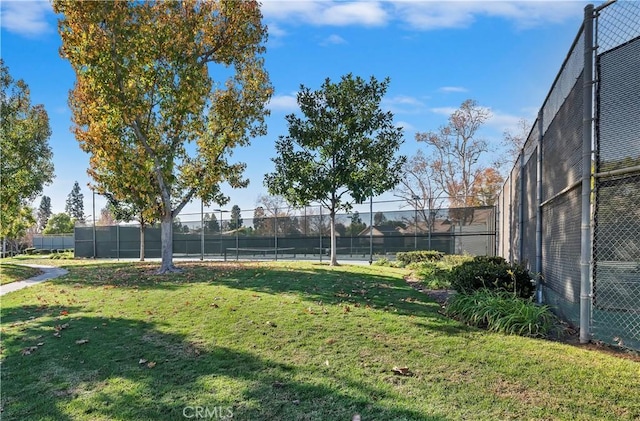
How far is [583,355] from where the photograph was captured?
12.7ft

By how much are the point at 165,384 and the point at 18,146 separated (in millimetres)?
15367

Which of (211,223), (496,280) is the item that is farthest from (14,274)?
(496,280)

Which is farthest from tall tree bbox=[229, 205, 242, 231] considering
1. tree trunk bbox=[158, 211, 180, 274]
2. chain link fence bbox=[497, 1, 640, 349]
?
chain link fence bbox=[497, 1, 640, 349]

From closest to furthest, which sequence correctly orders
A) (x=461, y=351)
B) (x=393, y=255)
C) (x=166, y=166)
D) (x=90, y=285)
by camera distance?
(x=461, y=351) → (x=90, y=285) → (x=166, y=166) → (x=393, y=255)

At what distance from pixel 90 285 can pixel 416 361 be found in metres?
9.04

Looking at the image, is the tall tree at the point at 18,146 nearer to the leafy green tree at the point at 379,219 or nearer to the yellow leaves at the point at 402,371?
the leafy green tree at the point at 379,219

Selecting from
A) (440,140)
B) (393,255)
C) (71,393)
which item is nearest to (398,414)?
(71,393)

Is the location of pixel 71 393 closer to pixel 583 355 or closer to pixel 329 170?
pixel 583 355

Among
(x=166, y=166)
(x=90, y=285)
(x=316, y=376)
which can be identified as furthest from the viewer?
(x=166, y=166)

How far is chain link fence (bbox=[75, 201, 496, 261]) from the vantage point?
17688mm

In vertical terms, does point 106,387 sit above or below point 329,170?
below

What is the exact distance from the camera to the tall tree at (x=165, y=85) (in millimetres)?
10547


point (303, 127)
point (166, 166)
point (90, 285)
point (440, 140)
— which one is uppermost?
point (440, 140)

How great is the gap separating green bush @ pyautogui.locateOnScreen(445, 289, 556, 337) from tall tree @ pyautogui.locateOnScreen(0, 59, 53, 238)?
1612 cm
